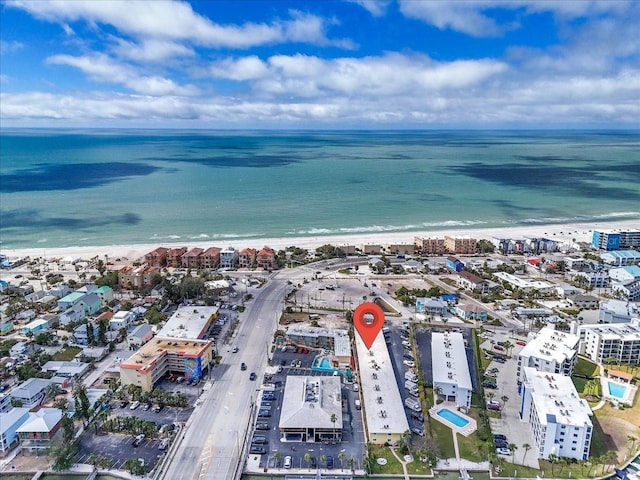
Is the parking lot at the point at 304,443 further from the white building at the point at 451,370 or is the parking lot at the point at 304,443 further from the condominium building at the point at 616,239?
the condominium building at the point at 616,239

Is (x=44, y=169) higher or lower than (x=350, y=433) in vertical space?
higher

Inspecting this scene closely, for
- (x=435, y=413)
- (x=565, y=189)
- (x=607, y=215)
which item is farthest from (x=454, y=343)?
(x=565, y=189)

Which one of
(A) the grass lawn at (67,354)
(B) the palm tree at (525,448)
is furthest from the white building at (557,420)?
(A) the grass lawn at (67,354)

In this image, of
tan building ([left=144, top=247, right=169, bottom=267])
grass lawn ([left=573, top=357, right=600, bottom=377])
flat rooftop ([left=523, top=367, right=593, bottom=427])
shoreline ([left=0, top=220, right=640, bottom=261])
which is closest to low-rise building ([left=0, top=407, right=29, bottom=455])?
flat rooftop ([left=523, top=367, right=593, bottom=427])

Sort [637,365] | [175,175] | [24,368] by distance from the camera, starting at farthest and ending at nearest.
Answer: [175,175] < [637,365] < [24,368]

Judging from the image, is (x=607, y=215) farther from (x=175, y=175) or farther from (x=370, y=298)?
(x=175, y=175)

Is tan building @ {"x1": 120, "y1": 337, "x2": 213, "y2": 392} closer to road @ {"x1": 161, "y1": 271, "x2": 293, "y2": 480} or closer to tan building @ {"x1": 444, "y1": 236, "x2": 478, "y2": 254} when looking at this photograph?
road @ {"x1": 161, "y1": 271, "x2": 293, "y2": 480}
